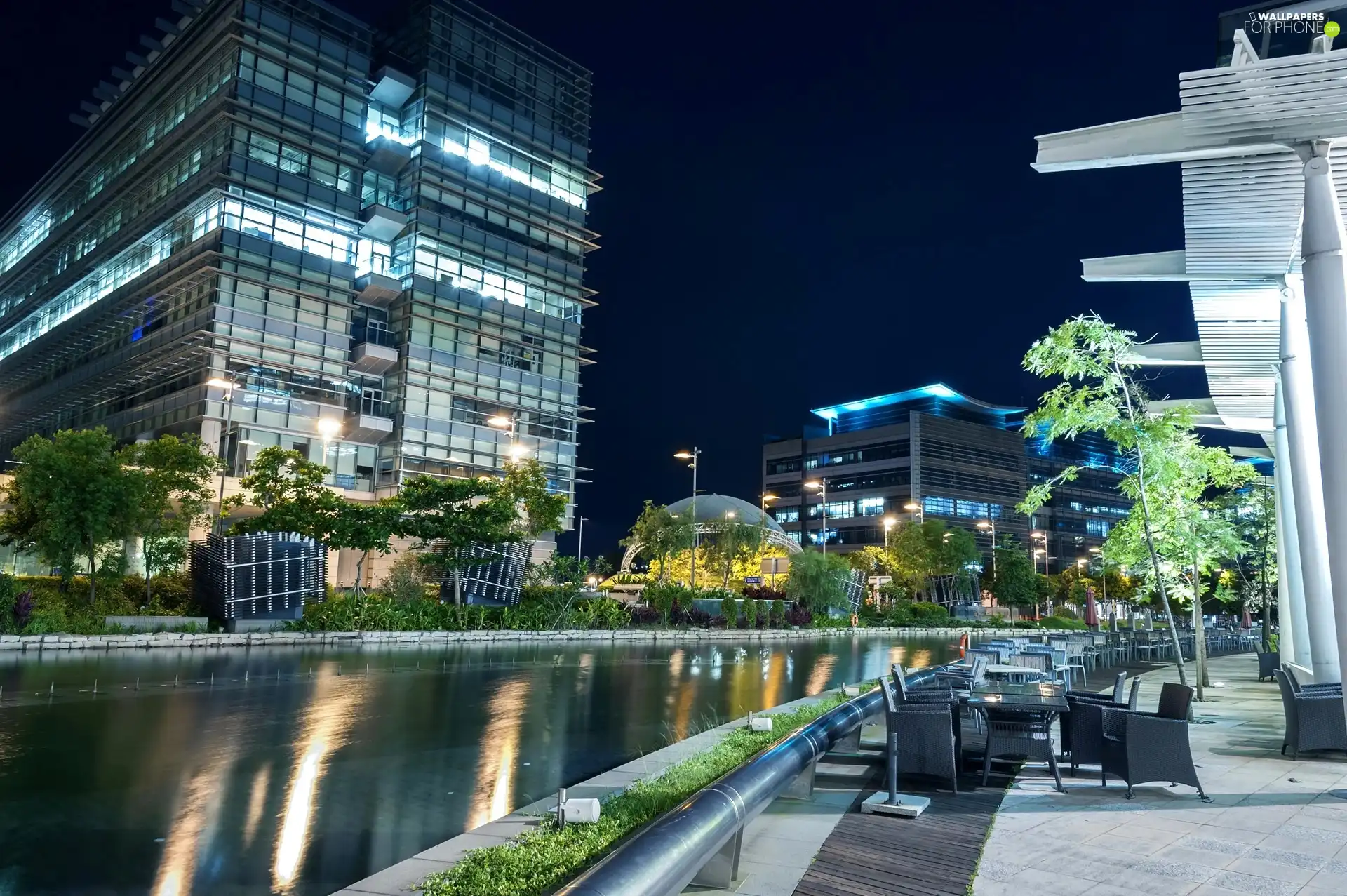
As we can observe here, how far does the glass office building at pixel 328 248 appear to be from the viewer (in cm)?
5009

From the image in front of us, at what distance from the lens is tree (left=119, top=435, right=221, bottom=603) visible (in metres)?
31.7

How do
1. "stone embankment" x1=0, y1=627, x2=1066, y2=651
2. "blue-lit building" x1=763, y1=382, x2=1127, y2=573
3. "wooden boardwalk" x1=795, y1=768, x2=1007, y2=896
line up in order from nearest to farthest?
"wooden boardwalk" x1=795, y1=768, x2=1007, y2=896 → "stone embankment" x1=0, y1=627, x2=1066, y2=651 → "blue-lit building" x1=763, y1=382, x2=1127, y2=573

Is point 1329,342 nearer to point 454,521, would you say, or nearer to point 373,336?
point 454,521

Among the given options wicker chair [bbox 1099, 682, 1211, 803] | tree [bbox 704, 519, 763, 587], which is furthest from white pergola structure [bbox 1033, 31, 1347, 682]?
tree [bbox 704, 519, 763, 587]

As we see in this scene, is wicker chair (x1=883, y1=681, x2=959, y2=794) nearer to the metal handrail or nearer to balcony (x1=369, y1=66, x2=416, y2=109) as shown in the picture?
the metal handrail

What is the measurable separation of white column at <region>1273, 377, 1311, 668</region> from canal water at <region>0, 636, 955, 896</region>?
888 centimetres

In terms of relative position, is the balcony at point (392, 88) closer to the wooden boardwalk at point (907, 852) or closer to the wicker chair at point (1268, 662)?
the wicker chair at point (1268, 662)

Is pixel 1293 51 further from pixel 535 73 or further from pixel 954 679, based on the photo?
pixel 535 73

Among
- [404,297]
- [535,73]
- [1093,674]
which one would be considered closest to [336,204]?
[404,297]

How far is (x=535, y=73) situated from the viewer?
2662 inches

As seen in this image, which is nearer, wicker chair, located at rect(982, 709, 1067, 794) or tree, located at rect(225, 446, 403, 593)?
wicker chair, located at rect(982, 709, 1067, 794)

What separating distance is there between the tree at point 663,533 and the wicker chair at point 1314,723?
4442 cm

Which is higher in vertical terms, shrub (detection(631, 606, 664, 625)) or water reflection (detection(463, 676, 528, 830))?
shrub (detection(631, 606, 664, 625))

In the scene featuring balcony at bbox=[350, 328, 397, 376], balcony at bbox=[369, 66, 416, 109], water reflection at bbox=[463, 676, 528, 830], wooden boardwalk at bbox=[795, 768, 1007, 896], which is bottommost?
water reflection at bbox=[463, 676, 528, 830]
